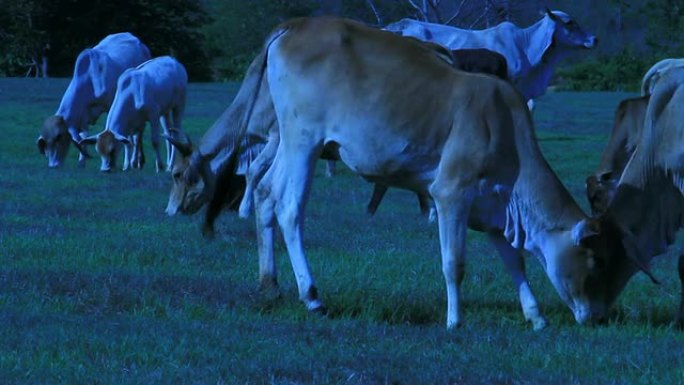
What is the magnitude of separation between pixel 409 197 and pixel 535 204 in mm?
9076

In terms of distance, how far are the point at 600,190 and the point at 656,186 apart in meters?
3.72

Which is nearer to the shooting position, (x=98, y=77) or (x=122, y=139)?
(x=122, y=139)

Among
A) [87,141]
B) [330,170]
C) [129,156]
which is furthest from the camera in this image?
[129,156]

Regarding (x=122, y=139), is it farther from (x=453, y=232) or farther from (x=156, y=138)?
(x=453, y=232)

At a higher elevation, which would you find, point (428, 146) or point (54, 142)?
A: point (428, 146)

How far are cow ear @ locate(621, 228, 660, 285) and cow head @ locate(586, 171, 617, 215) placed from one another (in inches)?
141

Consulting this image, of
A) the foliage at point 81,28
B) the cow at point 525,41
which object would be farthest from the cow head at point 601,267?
the foliage at point 81,28

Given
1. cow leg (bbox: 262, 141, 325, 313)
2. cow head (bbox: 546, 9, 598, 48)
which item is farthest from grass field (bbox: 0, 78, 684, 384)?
cow head (bbox: 546, 9, 598, 48)

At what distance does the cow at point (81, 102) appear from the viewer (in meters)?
22.5

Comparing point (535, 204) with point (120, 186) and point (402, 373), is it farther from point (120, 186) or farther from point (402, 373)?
point (120, 186)

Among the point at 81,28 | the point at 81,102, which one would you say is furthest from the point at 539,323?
the point at 81,28

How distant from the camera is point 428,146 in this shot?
8.97 meters

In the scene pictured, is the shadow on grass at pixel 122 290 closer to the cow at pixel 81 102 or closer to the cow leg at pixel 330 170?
the cow leg at pixel 330 170

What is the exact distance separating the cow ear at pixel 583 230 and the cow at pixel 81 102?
1402cm
